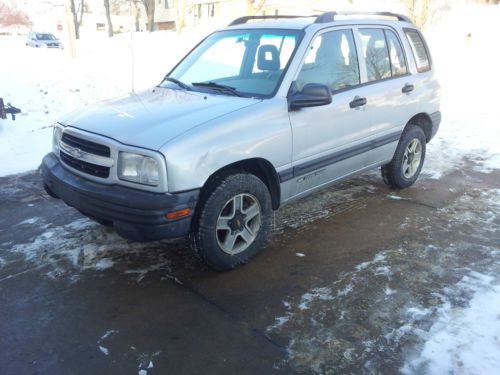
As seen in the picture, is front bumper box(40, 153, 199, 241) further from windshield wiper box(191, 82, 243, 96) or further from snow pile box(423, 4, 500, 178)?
snow pile box(423, 4, 500, 178)

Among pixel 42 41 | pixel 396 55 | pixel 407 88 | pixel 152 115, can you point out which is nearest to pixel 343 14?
pixel 396 55

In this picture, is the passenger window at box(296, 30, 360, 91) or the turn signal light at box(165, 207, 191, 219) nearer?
the turn signal light at box(165, 207, 191, 219)

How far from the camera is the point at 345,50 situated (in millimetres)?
4477

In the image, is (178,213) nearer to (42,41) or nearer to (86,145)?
(86,145)

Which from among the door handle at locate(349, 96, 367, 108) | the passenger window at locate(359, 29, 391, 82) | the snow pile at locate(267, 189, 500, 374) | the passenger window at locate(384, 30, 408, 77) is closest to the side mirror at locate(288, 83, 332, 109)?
the door handle at locate(349, 96, 367, 108)

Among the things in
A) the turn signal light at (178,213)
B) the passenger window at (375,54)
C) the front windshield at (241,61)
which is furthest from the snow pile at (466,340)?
the passenger window at (375,54)

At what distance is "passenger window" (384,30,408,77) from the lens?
16.7 ft

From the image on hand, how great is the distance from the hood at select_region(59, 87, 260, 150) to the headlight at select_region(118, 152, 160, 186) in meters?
0.09

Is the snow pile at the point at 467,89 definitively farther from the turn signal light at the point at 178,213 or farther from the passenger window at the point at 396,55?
the turn signal light at the point at 178,213

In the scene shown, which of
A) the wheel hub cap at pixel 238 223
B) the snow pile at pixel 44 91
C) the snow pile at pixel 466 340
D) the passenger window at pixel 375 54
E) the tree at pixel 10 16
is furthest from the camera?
the tree at pixel 10 16

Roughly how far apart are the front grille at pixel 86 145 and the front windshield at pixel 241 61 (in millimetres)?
1213

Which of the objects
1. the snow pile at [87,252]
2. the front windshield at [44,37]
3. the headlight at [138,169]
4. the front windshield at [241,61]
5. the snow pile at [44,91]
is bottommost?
the snow pile at [87,252]

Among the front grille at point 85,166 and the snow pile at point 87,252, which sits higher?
the front grille at point 85,166

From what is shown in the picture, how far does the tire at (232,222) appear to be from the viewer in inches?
135
